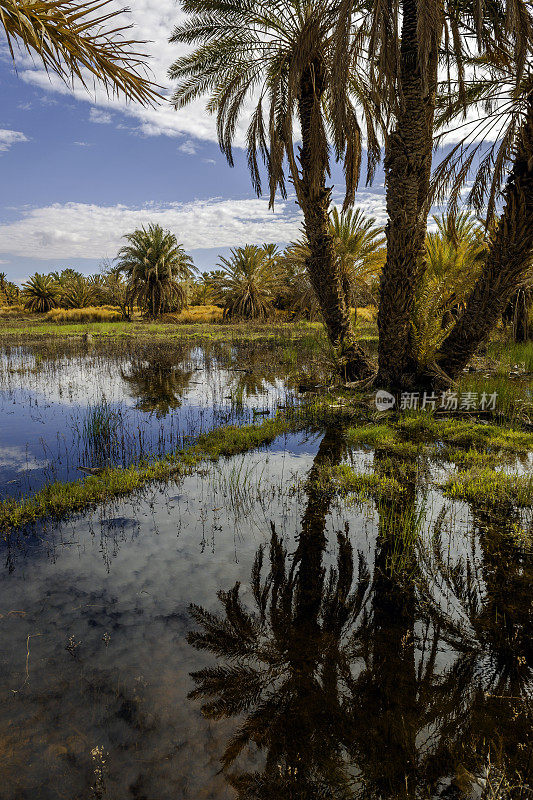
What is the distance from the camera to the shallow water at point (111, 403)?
6.51m

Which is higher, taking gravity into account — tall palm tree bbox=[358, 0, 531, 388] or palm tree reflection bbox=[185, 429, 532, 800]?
tall palm tree bbox=[358, 0, 531, 388]

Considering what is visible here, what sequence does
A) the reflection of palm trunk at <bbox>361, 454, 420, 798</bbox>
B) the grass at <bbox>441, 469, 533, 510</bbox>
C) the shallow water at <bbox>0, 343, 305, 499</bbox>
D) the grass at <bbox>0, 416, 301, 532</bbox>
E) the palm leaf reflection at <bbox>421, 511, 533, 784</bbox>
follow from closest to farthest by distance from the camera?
1. the reflection of palm trunk at <bbox>361, 454, 420, 798</bbox>
2. the palm leaf reflection at <bbox>421, 511, 533, 784</bbox>
3. the grass at <bbox>0, 416, 301, 532</bbox>
4. the grass at <bbox>441, 469, 533, 510</bbox>
5. the shallow water at <bbox>0, 343, 305, 499</bbox>

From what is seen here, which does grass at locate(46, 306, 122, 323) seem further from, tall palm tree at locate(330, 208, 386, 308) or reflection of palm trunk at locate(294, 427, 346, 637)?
reflection of palm trunk at locate(294, 427, 346, 637)

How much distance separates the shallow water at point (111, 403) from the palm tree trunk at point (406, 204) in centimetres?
256

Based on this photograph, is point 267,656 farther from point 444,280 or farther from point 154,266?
point 154,266

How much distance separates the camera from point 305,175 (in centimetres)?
1044

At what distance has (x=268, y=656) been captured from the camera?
8.93 feet

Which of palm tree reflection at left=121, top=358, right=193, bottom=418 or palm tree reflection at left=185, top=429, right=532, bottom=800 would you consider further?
palm tree reflection at left=121, top=358, right=193, bottom=418

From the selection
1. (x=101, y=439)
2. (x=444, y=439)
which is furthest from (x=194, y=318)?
(x=444, y=439)

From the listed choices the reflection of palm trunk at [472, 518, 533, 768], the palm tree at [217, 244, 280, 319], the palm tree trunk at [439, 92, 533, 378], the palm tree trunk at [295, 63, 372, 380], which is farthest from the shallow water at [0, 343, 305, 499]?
the palm tree at [217, 244, 280, 319]

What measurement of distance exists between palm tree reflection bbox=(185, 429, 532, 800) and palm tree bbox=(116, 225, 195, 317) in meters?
33.0

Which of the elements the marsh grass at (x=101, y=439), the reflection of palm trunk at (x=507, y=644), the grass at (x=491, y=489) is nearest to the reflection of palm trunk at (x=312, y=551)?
the reflection of palm trunk at (x=507, y=644)

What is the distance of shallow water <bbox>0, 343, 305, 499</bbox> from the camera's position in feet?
21.4

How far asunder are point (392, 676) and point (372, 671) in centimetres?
11
